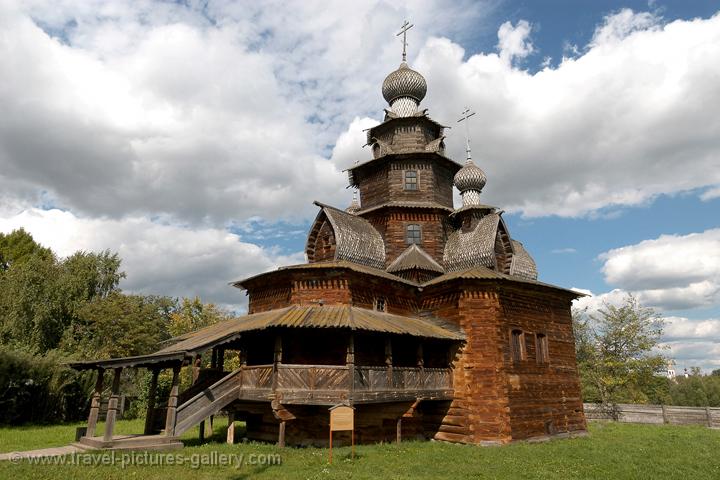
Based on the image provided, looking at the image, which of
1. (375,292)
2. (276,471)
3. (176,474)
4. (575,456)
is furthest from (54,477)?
(575,456)

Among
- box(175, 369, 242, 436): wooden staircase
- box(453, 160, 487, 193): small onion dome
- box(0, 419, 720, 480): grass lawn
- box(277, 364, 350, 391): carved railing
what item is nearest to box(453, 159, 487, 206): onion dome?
box(453, 160, 487, 193): small onion dome

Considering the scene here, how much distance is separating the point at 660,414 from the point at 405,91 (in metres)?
22.2

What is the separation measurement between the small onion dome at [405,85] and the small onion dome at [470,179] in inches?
169

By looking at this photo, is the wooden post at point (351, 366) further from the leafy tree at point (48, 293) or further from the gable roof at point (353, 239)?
the leafy tree at point (48, 293)

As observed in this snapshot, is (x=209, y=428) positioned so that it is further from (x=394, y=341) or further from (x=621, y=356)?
(x=621, y=356)

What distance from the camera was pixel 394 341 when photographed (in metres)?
18.1

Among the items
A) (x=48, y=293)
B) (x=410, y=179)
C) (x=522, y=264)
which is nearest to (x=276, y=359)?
(x=410, y=179)

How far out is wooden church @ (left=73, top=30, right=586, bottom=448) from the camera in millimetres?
14188

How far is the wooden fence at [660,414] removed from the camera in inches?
992

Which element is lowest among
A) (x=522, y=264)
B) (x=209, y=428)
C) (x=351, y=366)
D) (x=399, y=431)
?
(x=209, y=428)

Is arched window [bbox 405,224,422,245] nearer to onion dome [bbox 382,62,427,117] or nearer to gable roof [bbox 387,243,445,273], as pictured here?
gable roof [bbox 387,243,445,273]

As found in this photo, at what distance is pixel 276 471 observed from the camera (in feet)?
37.4

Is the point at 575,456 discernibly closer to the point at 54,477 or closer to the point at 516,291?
the point at 516,291

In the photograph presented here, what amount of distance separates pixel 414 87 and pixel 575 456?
17.3 metres
